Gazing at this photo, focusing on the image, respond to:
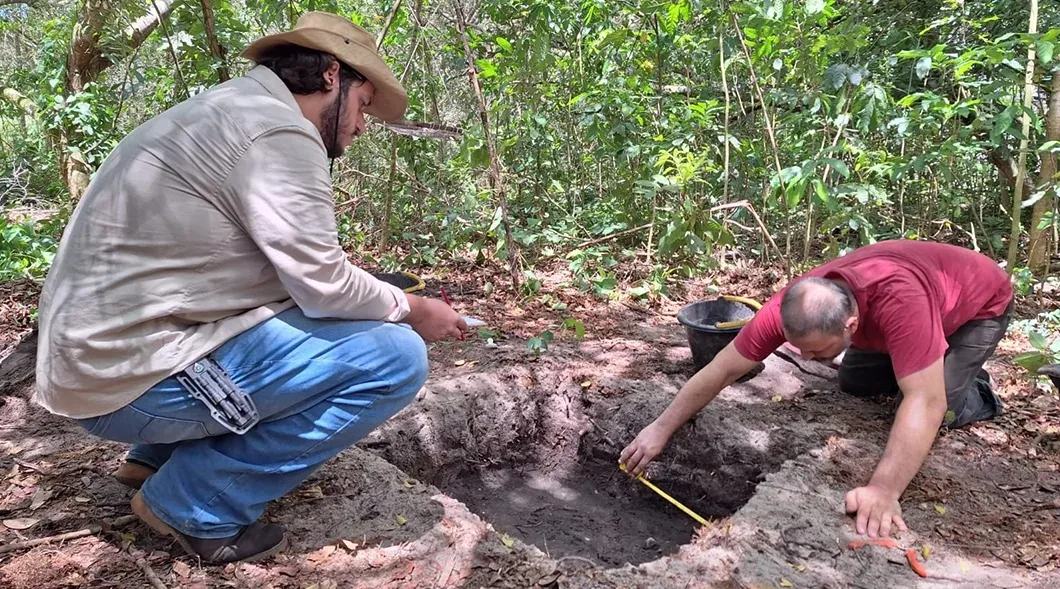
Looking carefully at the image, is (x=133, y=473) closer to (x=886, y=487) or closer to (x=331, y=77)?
(x=331, y=77)

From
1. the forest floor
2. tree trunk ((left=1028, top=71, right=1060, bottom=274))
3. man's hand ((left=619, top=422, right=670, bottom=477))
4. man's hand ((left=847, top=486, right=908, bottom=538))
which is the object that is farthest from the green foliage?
tree trunk ((left=1028, top=71, right=1060, bottom=274))

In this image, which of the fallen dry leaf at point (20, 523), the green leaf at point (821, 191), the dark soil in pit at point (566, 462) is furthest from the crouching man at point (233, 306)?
the green leaf at point (821, 191)

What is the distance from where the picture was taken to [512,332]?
4125 millimetres

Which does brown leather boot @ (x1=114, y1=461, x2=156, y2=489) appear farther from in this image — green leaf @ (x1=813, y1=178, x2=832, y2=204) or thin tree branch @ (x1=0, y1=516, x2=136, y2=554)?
green leaf @ (x1=813, y1=178, x2=832, y2=204)

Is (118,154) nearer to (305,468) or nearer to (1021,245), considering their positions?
(305,468)

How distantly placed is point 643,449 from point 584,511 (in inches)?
22.2

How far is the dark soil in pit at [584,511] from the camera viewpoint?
288 centimetres

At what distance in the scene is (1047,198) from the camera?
466 centimetres

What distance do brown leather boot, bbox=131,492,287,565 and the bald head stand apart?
1713 mm

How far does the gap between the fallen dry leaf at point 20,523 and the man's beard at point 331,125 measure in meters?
1.43

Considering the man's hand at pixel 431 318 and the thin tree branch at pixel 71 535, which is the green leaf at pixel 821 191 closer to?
the man's hand at pixel 431 318

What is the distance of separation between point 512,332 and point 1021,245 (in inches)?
176

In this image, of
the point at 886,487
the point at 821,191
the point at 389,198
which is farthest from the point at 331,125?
the point at 389,198

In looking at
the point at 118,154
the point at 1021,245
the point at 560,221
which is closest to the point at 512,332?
the point at 560,221
